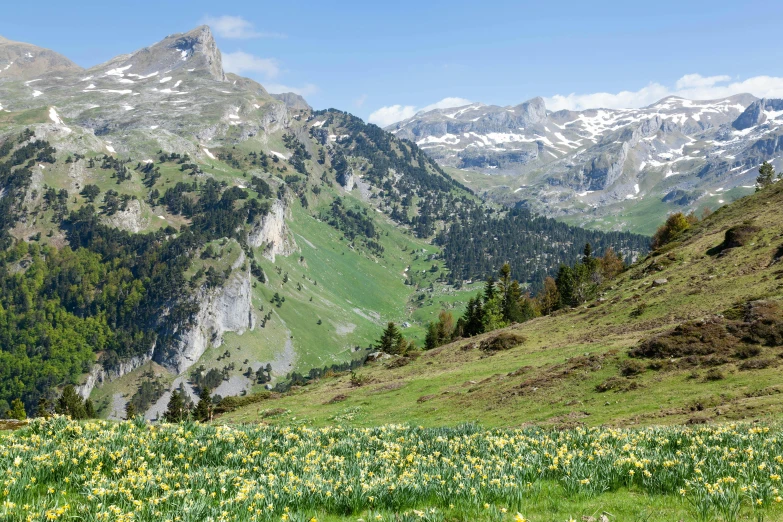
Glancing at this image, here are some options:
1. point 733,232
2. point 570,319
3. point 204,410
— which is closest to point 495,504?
point 570,319

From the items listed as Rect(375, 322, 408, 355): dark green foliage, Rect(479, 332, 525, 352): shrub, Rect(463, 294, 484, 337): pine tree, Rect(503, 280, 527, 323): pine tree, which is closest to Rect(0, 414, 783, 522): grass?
Rect(479, 332, 525, 352): shrub

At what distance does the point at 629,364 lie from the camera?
121 feet

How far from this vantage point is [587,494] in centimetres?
1027

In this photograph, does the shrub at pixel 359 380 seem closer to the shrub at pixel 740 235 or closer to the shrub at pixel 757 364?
the shrub at pixel 757 364

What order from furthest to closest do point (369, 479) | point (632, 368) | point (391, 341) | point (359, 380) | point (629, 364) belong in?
point (391, 341) < point (359, 380) < point (629, 364) < point (632, 368) < point (369, 479)

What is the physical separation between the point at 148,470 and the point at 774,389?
101 ft

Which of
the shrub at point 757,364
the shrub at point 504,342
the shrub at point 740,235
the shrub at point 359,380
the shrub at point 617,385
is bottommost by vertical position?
the shrub at point 359,380

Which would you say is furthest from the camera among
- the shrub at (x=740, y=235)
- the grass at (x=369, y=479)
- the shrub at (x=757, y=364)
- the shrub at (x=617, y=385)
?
the shrub at (x=740, y=235)

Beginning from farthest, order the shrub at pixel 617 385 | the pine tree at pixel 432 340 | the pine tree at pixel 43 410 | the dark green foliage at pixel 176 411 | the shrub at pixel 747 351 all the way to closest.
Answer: the pine tree at pixel 432 340
the shrub at pixel 617 385
the shrub at pixel 747 351
the dark green foliage at pixel 176 411
the pine tree at pixel 43 410

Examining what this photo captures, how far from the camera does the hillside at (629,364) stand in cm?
3006

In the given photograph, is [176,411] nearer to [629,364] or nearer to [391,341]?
[391,341]

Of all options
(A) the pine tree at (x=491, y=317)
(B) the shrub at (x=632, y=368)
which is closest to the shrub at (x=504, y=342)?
(B) the shrub at (x=632, y=368)

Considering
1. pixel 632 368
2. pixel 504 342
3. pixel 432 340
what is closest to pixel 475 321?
pixel 432 340

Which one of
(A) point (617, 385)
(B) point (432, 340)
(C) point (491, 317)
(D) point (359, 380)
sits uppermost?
(A) point (617, 385)
